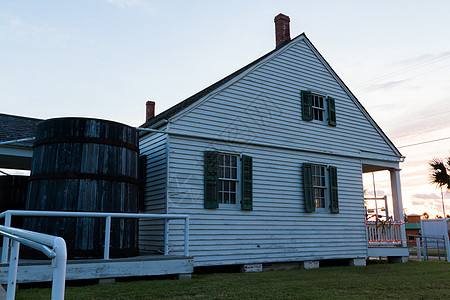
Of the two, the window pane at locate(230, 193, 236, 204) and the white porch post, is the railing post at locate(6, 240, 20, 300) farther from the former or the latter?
the white porch post

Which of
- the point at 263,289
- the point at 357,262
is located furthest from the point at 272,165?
the point at 263,289

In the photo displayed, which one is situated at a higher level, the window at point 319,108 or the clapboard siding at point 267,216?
the window at point 319,108

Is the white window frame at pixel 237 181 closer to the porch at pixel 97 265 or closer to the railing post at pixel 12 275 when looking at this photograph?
the porch at pixel 97 265

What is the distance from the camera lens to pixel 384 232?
46.8 feet

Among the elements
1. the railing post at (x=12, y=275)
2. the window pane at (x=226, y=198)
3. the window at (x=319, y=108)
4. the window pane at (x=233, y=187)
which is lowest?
the railing post at (x=12, y=275)

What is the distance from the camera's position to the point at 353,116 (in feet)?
46.9

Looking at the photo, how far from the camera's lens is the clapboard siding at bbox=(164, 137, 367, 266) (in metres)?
10.2

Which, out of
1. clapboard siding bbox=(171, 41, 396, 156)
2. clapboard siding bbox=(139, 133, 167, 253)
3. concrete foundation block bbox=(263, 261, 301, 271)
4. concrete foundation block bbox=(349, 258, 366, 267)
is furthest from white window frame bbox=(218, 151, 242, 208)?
concrete foundation block bbox=(349, 258, 366, 267)

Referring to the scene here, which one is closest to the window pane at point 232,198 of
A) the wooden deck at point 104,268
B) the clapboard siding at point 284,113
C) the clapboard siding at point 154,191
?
the clapboard siding at point 284,113

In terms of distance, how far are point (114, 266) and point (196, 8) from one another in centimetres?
765

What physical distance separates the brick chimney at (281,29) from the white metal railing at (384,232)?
7345 mm

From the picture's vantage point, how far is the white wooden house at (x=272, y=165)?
10.3 metres

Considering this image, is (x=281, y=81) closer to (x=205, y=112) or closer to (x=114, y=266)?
(x=205, y=112)

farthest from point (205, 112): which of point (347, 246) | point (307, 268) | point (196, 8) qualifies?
point (347, 246)
